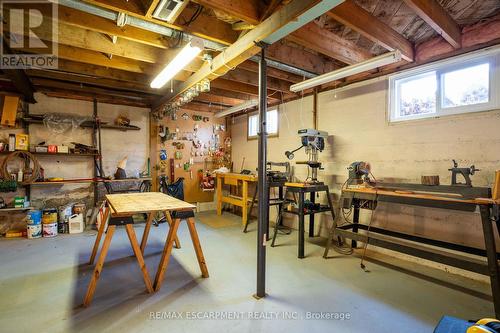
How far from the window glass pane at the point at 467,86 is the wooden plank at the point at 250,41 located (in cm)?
223

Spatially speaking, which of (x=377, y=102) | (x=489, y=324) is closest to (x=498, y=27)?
(x=377, y=102)

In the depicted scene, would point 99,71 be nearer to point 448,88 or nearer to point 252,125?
point 252,125

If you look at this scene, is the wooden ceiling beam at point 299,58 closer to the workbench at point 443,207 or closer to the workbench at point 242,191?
the workbench at point 443,207

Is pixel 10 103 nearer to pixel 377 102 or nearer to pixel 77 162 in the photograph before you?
pixel 77 162

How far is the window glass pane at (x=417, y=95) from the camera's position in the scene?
10.1 ft

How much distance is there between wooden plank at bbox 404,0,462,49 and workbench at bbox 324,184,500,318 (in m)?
1.52

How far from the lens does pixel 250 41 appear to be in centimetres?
235

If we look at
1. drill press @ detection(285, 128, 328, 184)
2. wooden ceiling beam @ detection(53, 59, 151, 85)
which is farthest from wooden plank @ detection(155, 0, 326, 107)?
drill press @ detection(285, 128, 328, 184)

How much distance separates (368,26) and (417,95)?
4.50 feet

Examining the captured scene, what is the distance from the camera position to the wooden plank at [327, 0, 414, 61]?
86.6 inches

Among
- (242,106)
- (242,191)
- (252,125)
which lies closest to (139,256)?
(242,191)

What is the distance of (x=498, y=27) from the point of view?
2455 mm

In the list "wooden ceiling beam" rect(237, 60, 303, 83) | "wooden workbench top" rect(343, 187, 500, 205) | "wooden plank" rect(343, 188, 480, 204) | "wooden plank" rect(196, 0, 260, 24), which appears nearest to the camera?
"wooden plank" rect(196, 0, 260, 24)

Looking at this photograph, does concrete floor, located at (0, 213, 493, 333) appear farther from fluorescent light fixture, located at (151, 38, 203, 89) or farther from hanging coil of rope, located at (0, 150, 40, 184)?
fluorescent light fixture, located at (151, 38, 203, 89)
